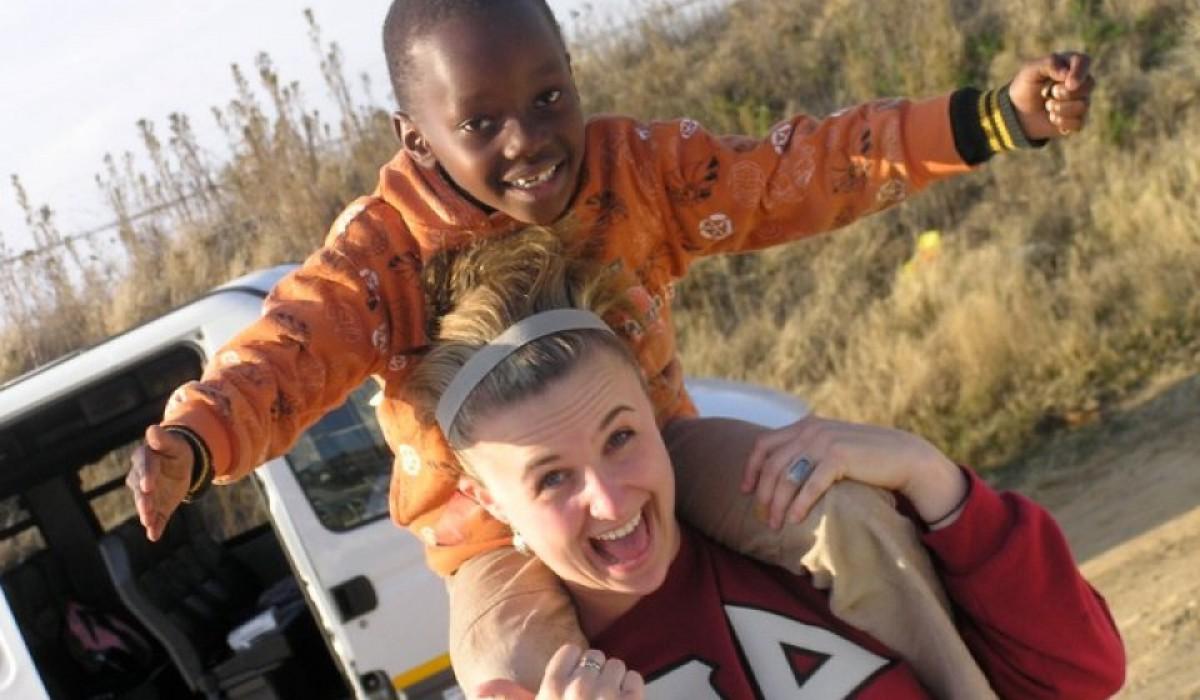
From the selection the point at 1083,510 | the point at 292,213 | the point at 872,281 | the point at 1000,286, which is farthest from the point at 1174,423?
the point at 292,213

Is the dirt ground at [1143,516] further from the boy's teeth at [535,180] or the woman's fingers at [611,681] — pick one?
the woman's fingers at [611,681]

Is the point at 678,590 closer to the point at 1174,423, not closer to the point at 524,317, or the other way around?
the point at 524,317

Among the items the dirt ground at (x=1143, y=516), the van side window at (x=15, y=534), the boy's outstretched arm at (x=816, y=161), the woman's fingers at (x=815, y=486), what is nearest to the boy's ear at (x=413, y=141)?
the boy's outstretched arm at (x=816, y=161)

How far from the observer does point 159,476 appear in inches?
80.7

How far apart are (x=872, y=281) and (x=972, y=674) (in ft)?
25.4

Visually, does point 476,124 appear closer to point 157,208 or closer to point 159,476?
point 159,476

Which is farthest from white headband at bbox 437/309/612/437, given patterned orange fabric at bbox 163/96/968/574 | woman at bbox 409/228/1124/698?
patterned orange fabric at bbox 163/96/968/574

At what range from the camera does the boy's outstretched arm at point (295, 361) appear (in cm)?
209

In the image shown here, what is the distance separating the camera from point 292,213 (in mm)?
11828

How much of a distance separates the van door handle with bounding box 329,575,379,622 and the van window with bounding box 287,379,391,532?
0.62 ft

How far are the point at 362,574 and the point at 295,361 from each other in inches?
88.2

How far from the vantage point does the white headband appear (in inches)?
82.8

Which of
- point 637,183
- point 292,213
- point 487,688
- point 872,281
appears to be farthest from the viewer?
point 292,213

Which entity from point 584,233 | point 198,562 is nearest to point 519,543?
point 584,233
